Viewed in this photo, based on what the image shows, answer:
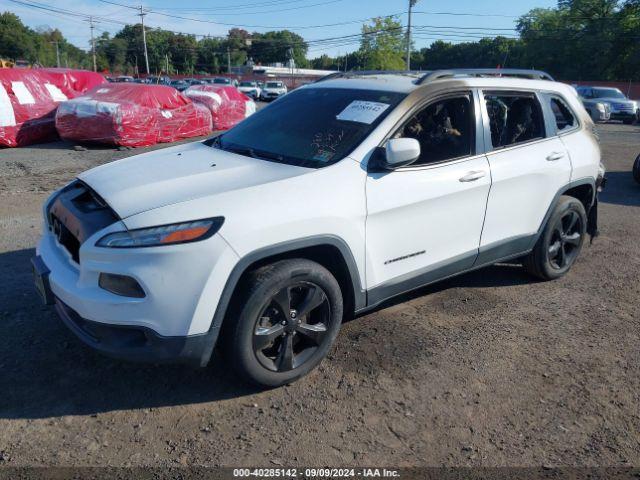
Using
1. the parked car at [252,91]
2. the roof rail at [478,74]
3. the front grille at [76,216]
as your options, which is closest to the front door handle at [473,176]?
the roof rail at [478,74]

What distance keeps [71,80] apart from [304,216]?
15.0 metres

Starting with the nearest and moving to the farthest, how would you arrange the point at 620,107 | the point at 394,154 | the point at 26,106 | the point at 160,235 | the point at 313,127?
the point at 160,235, the point at 394,154, the point at 313,127, the point at 26,106, the point at 620,107

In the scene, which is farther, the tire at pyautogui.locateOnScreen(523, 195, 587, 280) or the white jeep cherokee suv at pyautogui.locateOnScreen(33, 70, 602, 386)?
the tire at pyautogui.locateOnScreen(523, 195, 587, 280)

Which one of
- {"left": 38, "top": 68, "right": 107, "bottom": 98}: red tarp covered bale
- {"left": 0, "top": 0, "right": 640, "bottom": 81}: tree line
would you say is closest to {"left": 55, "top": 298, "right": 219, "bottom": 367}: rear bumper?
{"left": 38, "top": 68, "right": 107, "bottom": 98}: red tarp covered bale

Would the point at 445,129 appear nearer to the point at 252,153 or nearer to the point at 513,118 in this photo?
the point at 513,118

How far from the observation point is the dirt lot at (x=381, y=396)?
2.70 meters

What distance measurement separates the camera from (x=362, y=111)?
3652 millimetres

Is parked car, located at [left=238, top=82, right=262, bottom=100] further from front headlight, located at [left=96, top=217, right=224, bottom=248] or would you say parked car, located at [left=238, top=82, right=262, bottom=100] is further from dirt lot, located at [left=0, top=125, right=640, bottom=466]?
front headlight, located at [left=96, top=217, right=224, bottom=248]

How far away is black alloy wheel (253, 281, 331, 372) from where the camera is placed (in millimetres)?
2998

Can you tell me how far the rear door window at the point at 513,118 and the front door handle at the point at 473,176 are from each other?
315 mm

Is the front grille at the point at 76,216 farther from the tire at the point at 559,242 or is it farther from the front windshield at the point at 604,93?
the front windshield at the point at 604,93

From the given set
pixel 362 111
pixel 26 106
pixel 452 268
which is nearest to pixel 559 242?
pixel 452 268

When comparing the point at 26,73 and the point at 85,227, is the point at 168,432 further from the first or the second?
the point at 26,73

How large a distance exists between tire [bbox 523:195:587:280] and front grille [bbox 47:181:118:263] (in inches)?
141
